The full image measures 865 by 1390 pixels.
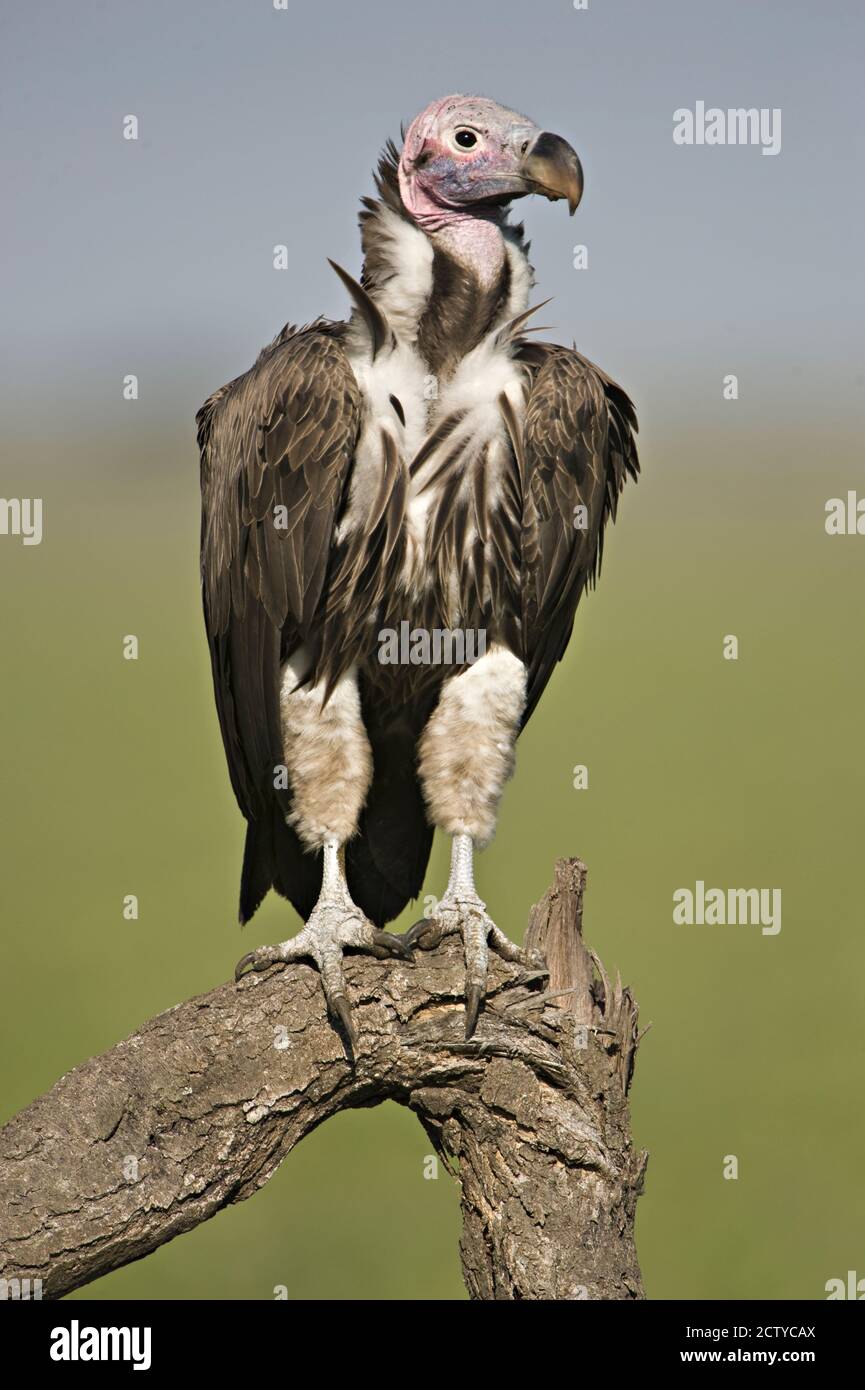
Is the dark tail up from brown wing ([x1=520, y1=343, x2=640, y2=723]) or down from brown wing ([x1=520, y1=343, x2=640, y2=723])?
down

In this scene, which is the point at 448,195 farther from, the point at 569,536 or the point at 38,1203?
the point at 38,1203

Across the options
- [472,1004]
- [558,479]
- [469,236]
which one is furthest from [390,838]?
[469,236]

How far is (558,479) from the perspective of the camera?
15.8 feet

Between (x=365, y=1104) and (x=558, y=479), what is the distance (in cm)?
211

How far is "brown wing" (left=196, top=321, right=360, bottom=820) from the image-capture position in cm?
453

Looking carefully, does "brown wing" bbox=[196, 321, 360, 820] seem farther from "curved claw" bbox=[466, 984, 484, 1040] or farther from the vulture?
"curved claw" bbox=[466, 984, 484, 1040]

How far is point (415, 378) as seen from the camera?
4758mm

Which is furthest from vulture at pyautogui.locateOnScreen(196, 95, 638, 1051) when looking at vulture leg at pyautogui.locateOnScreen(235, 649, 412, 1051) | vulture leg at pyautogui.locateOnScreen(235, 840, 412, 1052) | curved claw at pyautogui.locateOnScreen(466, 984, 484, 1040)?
curved claw at pyautogui.locateOnScreen(466, 984, 484, 1040)

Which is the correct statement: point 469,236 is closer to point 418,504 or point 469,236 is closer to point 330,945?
point 418,504

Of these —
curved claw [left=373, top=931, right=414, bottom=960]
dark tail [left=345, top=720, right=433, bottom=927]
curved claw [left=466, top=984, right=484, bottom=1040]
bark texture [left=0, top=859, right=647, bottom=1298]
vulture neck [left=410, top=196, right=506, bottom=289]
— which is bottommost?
bark texture [left=0, top=859, right=647, bottom=1298]

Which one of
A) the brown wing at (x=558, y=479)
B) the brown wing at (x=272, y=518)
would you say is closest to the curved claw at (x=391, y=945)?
the brown wing at (x=272, y=518)

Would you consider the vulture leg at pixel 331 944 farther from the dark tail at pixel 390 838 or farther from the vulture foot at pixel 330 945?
the dark tail at pixel 390 838

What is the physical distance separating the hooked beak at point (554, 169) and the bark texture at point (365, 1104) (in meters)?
2.45

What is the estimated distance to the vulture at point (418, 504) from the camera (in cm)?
462
